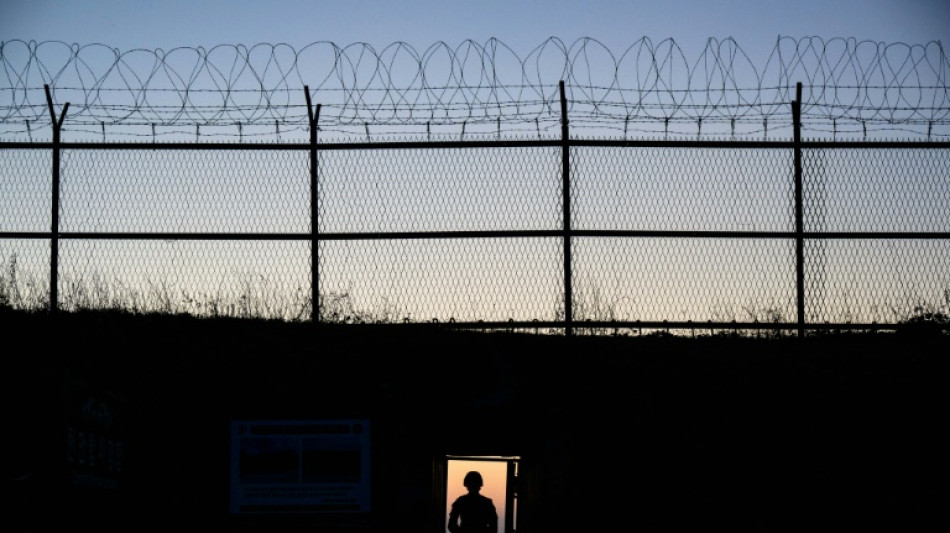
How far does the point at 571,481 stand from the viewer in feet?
36.4

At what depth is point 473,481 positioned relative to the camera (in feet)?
36.2

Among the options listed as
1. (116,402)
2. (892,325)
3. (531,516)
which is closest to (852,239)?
(892,325)

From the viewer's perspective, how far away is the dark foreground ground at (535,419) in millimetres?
10820

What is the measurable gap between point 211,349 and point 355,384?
5.99ft

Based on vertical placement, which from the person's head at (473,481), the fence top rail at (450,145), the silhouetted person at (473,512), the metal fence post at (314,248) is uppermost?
the fence top rail at (450,145)

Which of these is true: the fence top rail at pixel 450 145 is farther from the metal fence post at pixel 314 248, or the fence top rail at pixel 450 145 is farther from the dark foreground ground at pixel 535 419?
the dark foreground ground at pixel 535 419

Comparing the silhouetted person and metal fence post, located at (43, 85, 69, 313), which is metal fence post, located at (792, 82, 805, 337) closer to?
the silhouetted person

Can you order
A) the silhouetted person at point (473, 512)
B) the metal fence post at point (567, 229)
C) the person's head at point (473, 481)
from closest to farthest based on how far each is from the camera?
the silhouetted person at point (473, 512) < the person's head at point (473, 481) < the metal fence post at point (567, 229)

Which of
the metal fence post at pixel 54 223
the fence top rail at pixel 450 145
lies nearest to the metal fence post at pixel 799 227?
the fence top rail at pixel 450 145

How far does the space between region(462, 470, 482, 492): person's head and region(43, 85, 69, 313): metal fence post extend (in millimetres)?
4474

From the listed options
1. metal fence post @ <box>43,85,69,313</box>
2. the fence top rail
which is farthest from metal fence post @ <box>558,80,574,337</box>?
metal fence post @ <box>43,85,69,313</box>

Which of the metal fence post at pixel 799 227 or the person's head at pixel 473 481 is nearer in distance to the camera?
the person's head at pixel 473 481

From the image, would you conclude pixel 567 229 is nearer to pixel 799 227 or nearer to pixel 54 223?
pixel 799 227

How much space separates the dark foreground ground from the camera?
10.8 meters
